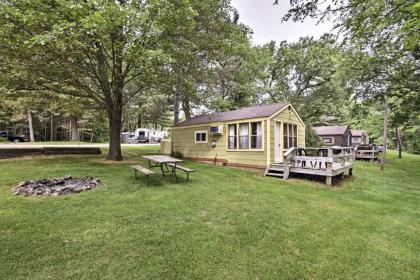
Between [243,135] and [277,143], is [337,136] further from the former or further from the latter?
[243,135]

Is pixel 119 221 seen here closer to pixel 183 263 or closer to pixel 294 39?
pixel 183 263

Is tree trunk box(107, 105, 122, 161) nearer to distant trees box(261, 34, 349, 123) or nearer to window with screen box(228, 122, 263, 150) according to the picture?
window with screen box(228, 122, 263, 150)

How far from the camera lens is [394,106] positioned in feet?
49.6

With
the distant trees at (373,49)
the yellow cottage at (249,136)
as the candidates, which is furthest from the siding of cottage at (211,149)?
the distant trees at (373,49)

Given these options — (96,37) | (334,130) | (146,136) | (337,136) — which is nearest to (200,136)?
(96,37)

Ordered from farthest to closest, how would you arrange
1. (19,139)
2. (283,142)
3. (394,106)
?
(19,139), (394,106), (283,142)

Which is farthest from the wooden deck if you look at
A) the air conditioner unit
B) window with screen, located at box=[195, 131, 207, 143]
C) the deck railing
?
window with screen, located at box=[195, 131, 207, 143]

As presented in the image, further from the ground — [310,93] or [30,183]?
[310,93]

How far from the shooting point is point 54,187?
5504 mm

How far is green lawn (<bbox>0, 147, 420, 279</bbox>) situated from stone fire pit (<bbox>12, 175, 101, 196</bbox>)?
0.85 feet

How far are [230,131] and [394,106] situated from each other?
12.2 m

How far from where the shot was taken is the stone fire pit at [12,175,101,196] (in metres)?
5.12

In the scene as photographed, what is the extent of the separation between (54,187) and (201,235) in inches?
164

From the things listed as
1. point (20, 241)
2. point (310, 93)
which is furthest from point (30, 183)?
point (310, 93)
